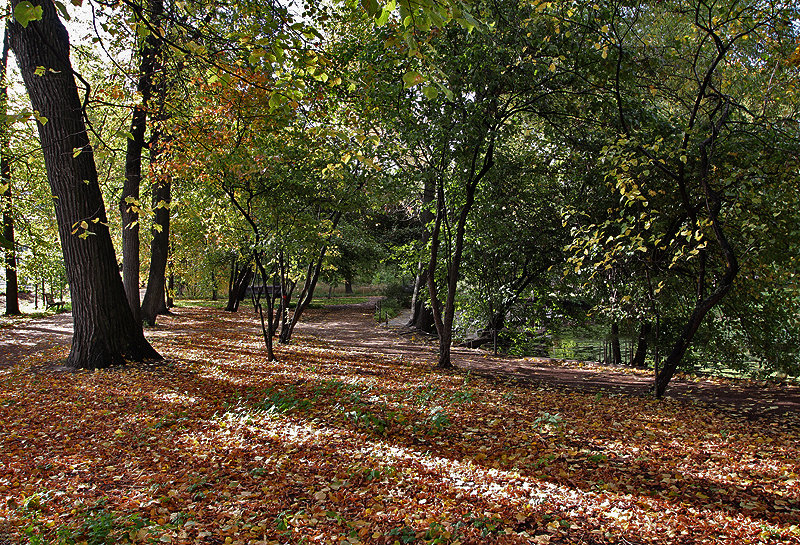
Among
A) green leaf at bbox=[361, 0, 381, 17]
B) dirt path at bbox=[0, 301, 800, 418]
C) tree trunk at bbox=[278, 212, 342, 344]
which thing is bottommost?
dirt path at bbox=[0, 301, 800, 418]

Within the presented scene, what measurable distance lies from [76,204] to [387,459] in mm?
5845

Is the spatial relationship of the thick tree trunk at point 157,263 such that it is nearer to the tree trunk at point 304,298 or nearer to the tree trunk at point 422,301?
the tree trunk at point 304,298

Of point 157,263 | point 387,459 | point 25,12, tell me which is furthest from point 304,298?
point 25,12

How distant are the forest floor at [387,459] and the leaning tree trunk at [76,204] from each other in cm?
55

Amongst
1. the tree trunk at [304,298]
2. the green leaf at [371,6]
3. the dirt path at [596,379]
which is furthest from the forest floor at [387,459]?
the tree trunk at [304,298]

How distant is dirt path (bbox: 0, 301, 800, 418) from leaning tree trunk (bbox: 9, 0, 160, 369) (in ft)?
4.72

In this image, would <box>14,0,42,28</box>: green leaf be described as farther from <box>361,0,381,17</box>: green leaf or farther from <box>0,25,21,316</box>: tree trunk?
<box>0,25,21,316</box>: tree trunk

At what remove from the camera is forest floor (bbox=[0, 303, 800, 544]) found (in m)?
2.91

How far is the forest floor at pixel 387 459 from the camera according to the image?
2.91m

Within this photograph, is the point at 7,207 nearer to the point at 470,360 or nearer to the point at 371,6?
the point at 470,360

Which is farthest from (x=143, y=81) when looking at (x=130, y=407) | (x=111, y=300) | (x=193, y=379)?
(x=130, y=407)

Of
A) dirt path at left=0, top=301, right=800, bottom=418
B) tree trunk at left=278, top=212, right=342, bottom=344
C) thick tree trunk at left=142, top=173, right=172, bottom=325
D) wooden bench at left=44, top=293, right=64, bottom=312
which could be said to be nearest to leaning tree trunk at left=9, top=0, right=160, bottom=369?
dirt path at left=0, top=301, right=800, bottom=418

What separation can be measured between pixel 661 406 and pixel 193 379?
6.11 m

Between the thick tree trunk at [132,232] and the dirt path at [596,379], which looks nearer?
the dirt path at [596,379]
